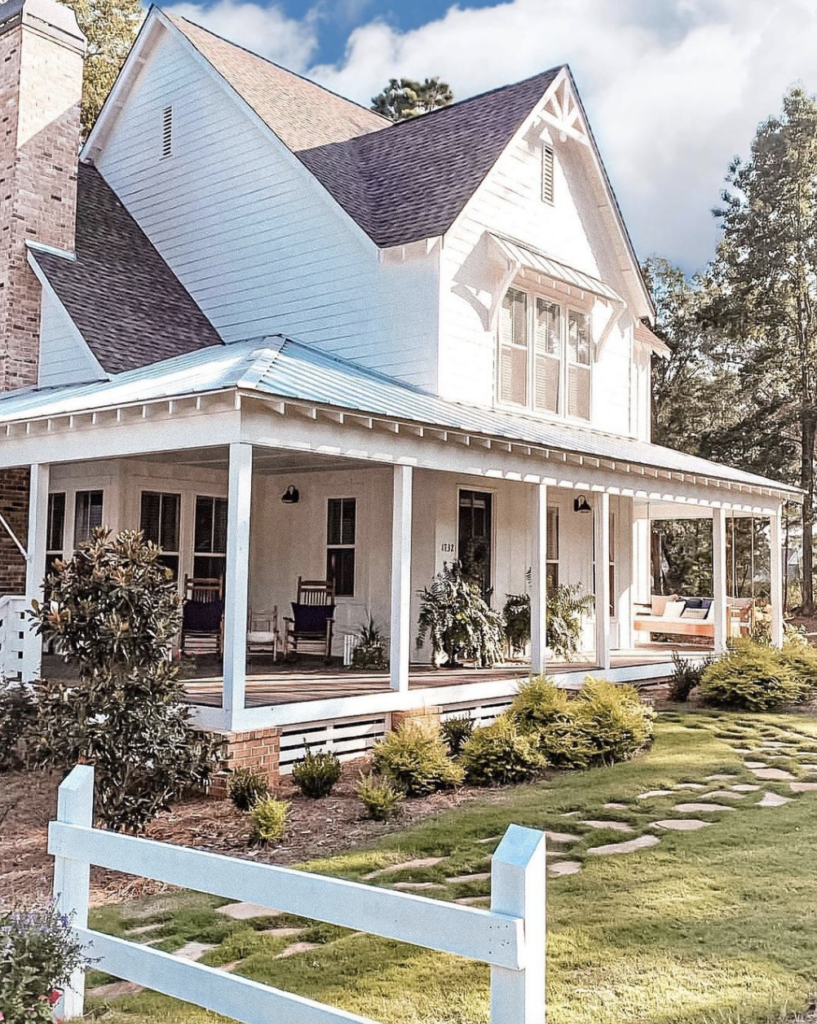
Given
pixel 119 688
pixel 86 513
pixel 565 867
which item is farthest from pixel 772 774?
pixel 86 513

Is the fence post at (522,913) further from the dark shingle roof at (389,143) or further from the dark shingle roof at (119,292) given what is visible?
the dark shingle roof at (389,143)

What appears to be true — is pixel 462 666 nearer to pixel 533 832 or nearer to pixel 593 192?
pixel 593 192

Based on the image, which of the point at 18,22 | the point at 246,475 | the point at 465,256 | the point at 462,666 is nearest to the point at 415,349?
the point at 465,256

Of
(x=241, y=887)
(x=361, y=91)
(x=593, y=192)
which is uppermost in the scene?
(x=361, y=91)

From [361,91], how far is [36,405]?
30.7 m

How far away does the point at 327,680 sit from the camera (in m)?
11.3

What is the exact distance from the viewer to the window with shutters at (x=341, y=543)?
14.4 meters

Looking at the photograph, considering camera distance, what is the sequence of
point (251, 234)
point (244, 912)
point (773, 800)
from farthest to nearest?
point (251, 234)
point (773, 800)
point (244, 912)

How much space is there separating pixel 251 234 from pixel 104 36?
47.5ft

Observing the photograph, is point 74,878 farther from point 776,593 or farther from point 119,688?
point 776,593

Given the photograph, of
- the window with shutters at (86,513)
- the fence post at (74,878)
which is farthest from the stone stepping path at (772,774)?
the window with shutters at (86,513)

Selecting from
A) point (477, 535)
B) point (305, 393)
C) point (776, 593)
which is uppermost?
point (305, 393)

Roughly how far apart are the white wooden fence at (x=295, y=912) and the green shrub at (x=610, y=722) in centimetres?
684

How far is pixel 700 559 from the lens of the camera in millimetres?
35625
